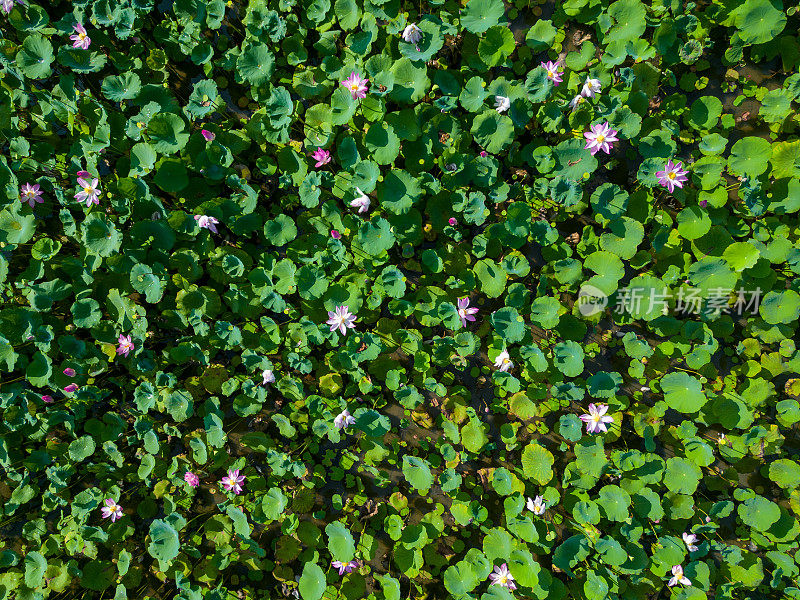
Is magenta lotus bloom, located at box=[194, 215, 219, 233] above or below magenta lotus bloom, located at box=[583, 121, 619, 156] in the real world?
below

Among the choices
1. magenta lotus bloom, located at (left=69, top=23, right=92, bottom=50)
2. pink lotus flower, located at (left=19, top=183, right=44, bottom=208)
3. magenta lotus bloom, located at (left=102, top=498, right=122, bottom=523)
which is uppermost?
magenta lotus bloom, located at (left=69, top=23, right=92, bottom=50)

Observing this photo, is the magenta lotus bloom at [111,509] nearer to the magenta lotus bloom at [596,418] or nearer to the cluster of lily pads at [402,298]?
the cluster of lily pads at [402,298]

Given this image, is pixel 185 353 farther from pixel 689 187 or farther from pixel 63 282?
pixel 689 187

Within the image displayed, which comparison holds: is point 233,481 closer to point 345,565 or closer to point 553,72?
point 345,565

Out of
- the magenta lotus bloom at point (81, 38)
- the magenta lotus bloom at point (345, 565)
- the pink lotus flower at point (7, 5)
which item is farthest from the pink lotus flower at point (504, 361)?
the pink lotus flower at point (7, 5)

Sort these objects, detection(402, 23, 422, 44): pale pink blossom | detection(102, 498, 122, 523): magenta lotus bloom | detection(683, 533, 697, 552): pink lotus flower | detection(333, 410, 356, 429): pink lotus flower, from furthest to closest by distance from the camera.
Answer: detection(102, 498, 122, 523): magenta lotus bloom
detection(683, 533, 697, 552): pink lotus flower
detection(333, 410, 356, 429): pink lotus flower
detection(402, 23, 422, 44): pale pink blossom

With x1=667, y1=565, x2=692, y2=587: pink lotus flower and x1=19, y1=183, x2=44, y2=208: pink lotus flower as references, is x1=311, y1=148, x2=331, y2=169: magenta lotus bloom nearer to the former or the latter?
x1=19, y1=183, x2=44, y2=208: pink lotus flower

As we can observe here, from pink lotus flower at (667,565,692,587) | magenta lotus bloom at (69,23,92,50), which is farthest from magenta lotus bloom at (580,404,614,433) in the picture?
magenta lotus bloom at (69,23,92,50)
